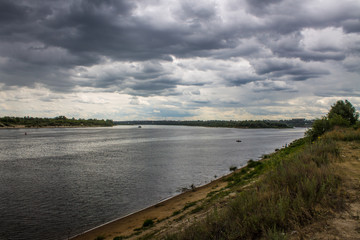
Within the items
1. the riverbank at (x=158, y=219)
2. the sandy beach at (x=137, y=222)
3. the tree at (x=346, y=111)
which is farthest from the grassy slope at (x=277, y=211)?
the tree at (x=346, y=111)

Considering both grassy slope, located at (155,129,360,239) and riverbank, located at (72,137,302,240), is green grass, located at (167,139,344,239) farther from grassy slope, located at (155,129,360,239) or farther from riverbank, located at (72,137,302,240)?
riverbank, located at (72,137,302,240)

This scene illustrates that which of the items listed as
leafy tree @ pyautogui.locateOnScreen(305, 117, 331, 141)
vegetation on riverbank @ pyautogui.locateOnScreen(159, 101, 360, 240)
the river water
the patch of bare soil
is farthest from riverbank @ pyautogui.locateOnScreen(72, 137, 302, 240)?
leafy tree @ pyautogui.locateOnScreen(305, 117, 331, 141)

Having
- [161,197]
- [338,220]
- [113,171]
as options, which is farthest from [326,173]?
[113,171]

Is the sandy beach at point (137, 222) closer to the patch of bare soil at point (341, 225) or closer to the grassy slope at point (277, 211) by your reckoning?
the grassy slope at point (277, 211)

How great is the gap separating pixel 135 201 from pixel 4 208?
9.86 metres

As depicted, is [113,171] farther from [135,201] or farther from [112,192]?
[135,201]

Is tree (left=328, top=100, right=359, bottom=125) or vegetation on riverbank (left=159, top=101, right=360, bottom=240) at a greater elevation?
tree (left=328, top=100, right=359, bottom=125)

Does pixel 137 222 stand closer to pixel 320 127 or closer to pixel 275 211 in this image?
pixel 275 211

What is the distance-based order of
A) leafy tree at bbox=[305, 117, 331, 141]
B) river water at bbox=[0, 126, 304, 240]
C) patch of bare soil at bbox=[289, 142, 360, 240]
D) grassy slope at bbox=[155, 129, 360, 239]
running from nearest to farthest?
patch of bare soil at bbox=[289, 142, 360, 240]
grassy slope at bbox=[155, 129, 360, 239]
river water at bbox=[0, 126, 304, 240]
leafy tree at bbox=[305, 117, 331, 141]

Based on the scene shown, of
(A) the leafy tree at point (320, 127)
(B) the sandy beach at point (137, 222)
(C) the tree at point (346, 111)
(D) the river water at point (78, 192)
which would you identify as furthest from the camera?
(C) the tree at point (346, 111)

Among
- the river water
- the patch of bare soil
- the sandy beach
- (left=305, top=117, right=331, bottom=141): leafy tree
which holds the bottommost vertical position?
the river water

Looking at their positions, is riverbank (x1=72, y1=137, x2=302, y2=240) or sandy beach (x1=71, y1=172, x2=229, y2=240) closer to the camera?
riverbank (x1=72, y1=137, x2=302, y2=240)

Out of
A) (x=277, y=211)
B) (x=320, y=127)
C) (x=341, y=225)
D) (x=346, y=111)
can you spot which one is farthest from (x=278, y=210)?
(x=346, y=111)

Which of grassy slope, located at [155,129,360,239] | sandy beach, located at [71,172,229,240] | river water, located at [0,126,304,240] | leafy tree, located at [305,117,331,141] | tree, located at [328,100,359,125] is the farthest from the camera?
tree, located at [328,100,359,125]
